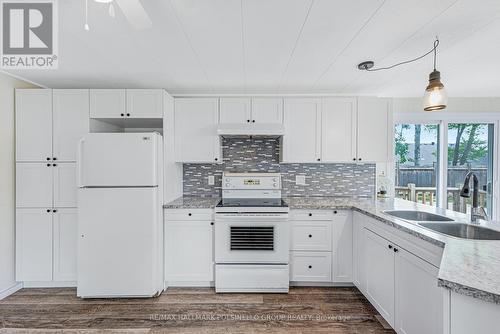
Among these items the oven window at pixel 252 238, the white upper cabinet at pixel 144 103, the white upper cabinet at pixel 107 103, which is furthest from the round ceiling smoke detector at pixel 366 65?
the white upper cabinet at pixel 107 103

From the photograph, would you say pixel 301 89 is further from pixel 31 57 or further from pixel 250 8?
pixel 31 57

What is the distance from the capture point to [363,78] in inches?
103

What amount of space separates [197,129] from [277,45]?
4.81ft

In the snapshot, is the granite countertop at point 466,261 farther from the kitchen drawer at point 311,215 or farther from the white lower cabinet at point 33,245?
the white lower cabinet at point 33,245

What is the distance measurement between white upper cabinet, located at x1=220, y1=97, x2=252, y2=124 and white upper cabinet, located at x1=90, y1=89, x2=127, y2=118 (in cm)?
108

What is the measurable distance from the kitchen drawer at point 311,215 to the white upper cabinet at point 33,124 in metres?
2.64

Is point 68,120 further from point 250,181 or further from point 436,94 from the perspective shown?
point 436,94

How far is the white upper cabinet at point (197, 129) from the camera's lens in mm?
2994

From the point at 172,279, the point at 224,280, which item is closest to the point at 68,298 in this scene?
the point at 172,279

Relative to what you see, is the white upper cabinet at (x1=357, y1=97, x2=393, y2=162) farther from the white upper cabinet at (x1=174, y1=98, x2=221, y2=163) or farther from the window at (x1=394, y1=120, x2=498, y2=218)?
the white upper cabinet at (x1=174, y1=98, x2=221, y2=163)

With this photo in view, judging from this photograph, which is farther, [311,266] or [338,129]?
Result: [338,129]

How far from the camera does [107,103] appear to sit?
2.65 m

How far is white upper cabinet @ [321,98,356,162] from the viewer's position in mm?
3021

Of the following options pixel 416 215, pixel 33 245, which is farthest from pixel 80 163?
pixel 416 215
